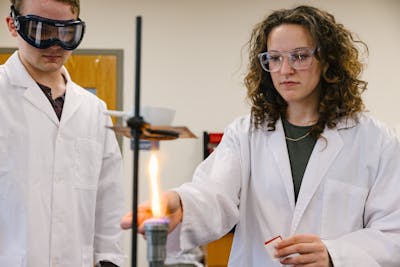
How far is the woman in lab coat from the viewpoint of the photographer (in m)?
1.41

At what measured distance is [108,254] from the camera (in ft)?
6.05

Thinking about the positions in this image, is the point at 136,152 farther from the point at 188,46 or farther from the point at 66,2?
the point at 188,46

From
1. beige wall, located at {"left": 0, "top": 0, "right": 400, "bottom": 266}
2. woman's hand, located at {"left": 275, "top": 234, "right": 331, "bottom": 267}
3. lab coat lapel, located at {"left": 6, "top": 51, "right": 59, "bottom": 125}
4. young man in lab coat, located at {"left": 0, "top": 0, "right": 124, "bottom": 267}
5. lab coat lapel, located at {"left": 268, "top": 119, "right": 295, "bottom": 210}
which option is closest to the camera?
woman's hand, located at {"left": 275, "top": 234, "right": 331, "bottom": 267}

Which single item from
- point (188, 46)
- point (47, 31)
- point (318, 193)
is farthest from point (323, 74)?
point (188, 46)

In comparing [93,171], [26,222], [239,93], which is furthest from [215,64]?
[26,222]

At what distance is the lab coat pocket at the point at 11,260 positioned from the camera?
157 centimetres

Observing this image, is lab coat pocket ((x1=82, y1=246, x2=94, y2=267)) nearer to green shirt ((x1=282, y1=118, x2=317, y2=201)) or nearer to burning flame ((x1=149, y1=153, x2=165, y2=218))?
green shirt ((x1=282, y1=118, x2=317, y2=201))

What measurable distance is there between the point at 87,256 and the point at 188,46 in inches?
100

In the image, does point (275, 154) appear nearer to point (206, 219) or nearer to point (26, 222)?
point (206, 219)

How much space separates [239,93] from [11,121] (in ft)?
8.55

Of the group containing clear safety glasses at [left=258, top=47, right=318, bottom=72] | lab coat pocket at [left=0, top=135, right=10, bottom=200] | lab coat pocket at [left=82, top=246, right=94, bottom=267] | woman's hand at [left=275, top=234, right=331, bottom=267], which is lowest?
lab coat pocket at [left=82, top=246, right=94, bottom=267]

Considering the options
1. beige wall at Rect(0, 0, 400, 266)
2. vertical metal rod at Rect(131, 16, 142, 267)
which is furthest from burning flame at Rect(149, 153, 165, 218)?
beige wall at Rect(0, 0, 400, 266)

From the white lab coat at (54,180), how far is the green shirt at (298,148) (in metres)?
0.68

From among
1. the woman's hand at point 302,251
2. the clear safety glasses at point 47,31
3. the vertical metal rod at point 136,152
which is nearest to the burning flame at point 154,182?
the vertical metal rod at point 136,152
